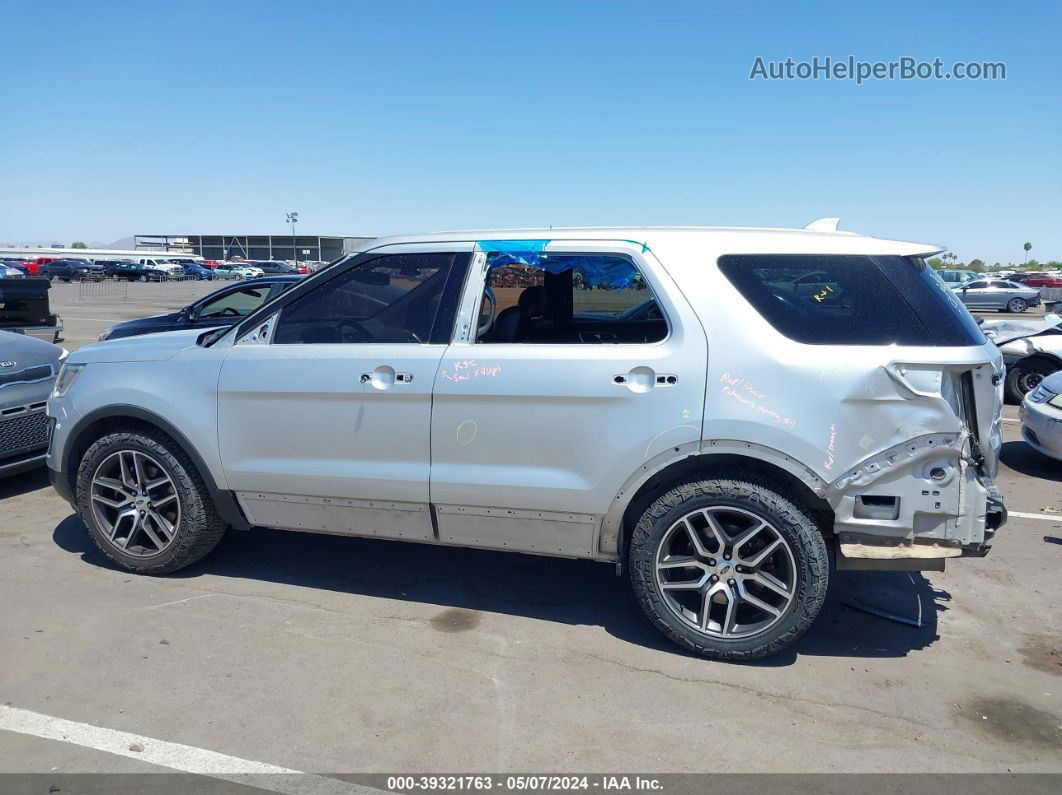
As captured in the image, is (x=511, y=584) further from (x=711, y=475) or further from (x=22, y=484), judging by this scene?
(x=22, y=484)

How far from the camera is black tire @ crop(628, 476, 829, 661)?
361 cm

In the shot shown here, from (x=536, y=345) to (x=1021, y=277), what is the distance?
57.8 metres

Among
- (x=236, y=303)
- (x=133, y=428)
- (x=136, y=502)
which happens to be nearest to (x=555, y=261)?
(x=133, y=428)

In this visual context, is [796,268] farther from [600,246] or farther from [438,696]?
[438,696]

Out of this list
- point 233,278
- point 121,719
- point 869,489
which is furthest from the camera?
point 233,278

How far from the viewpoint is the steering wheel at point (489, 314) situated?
13.4ft

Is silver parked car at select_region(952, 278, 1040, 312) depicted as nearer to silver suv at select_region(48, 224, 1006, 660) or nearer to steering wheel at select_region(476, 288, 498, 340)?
silver suv at select_region(48, 224, 1006, 660)

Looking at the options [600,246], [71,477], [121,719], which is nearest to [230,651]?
[121,719]

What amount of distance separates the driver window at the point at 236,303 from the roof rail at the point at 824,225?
8557mm

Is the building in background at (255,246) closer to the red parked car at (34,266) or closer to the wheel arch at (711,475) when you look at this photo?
the red parked car at (34,266)

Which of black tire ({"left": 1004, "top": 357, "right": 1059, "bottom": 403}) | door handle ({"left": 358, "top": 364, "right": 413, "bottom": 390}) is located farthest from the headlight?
black tire ({"left": 1004, "top": 357, "right": 1059, "bottom": 403})

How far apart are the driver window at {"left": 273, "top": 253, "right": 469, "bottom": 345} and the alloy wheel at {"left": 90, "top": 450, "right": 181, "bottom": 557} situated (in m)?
1.11

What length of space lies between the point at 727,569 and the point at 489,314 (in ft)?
5.69

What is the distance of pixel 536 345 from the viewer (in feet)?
12.8
